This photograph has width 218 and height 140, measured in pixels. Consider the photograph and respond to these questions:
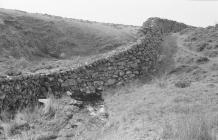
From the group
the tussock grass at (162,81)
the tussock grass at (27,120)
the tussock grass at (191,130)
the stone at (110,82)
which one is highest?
the tussock grass at (191,130)

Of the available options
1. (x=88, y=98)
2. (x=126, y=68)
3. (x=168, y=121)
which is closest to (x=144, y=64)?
(x=126, y=68)

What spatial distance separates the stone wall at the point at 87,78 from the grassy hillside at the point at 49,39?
17.4 feet

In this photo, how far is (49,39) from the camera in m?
23.4

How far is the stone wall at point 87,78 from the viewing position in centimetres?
1009

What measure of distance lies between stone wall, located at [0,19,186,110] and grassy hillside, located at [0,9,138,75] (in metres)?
5.31

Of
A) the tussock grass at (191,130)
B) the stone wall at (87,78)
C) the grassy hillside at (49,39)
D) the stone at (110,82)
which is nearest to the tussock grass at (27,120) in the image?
the stone wall at (87,78)

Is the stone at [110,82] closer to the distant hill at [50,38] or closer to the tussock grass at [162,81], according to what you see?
the tussock grass at [162,81]

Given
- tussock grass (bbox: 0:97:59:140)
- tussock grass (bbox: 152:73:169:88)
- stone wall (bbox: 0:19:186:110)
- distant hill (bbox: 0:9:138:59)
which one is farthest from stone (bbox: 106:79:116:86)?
distant hill (bbox: 0:9:138:59)

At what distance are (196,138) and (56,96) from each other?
6203mm

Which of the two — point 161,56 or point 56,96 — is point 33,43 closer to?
point 161,56

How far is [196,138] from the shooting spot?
19.2ft

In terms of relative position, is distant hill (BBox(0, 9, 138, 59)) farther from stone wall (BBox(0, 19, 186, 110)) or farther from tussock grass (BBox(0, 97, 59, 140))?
tussock grass (BBox(0, 97, 59, 140))

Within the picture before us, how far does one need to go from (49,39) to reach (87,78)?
1172 centimetres

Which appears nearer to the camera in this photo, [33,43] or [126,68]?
[126,68]
